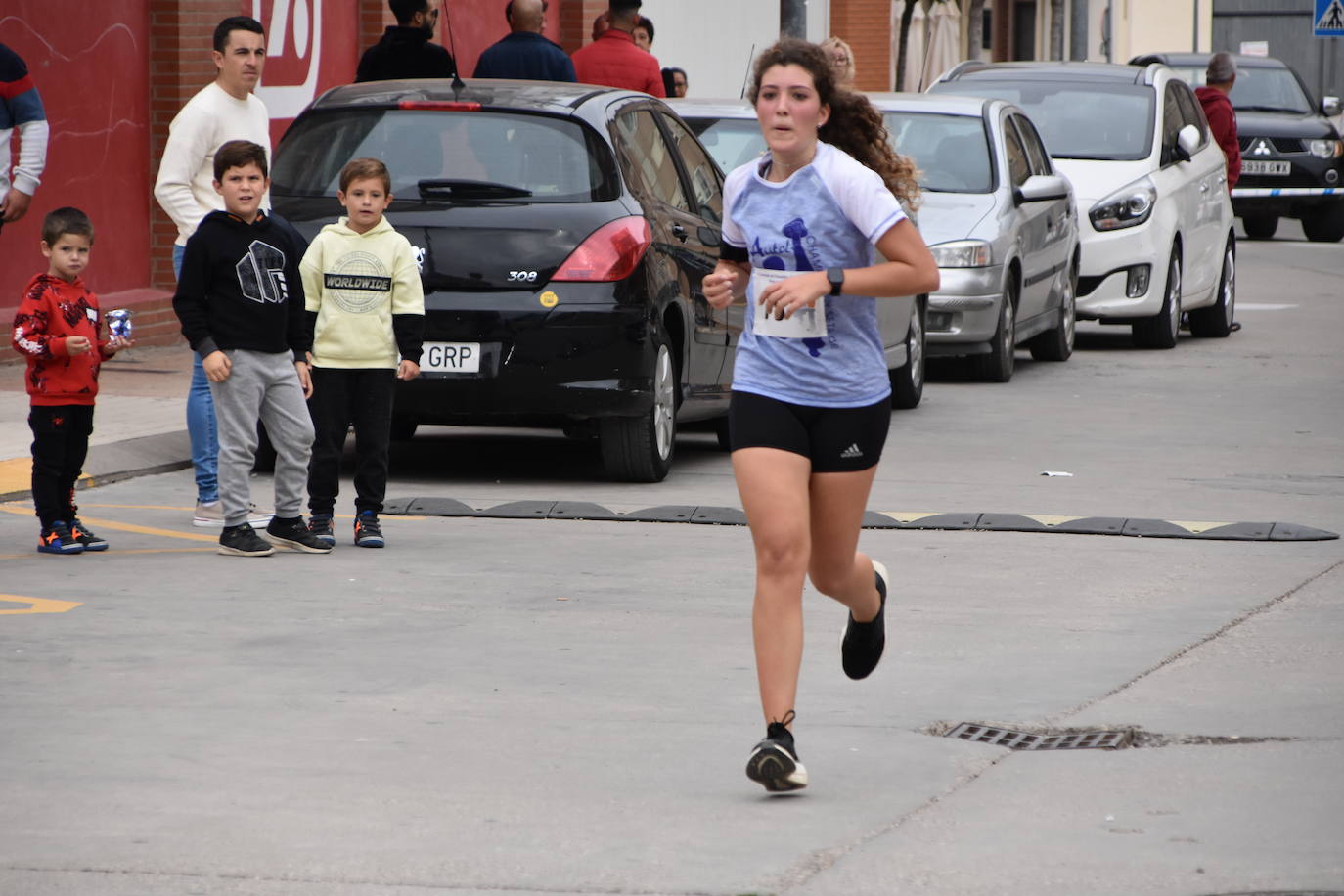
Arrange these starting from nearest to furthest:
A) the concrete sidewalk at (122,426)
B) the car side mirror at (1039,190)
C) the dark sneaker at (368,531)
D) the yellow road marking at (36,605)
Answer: the yellow road marking at (36,605)
the dark sneaker at (368,531)
the concrete sidewalk at (122,426)
the car side mirror at (1039,190)

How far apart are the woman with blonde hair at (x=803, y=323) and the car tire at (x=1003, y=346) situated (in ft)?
29.6

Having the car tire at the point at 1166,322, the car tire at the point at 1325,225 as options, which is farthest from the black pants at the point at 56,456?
the car tire at the point at 1325,225

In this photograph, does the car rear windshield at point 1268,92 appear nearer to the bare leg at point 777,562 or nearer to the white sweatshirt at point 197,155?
the white sweatshirt at point 197,155

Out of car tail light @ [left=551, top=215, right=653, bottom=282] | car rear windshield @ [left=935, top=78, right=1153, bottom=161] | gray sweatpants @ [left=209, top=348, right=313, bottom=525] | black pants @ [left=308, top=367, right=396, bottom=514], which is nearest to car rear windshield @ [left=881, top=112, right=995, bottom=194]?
car rear windshield @ [left=935, top=78, right=1153, bottom=161]

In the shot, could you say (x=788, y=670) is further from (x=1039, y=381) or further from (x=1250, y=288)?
(x=1250, y=288)

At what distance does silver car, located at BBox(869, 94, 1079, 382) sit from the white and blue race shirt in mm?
8659

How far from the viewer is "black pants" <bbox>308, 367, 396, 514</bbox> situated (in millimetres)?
8625

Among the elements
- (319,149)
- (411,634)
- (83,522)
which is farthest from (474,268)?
(411,634)

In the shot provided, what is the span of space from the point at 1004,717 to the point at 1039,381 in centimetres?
936

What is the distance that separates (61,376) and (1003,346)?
7.60 metres

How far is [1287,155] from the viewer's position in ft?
92.7

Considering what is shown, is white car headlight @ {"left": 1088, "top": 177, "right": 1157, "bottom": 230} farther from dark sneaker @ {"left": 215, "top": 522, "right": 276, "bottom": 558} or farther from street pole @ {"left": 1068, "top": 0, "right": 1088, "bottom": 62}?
street pole @ {"left": 1068, "top": 0, "right": 1088, "bottom": 62}

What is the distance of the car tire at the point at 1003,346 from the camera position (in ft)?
48.0

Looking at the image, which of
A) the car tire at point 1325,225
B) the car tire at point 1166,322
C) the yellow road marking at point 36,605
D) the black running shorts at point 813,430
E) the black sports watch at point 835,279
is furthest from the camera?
the car tire at point 1325,225
